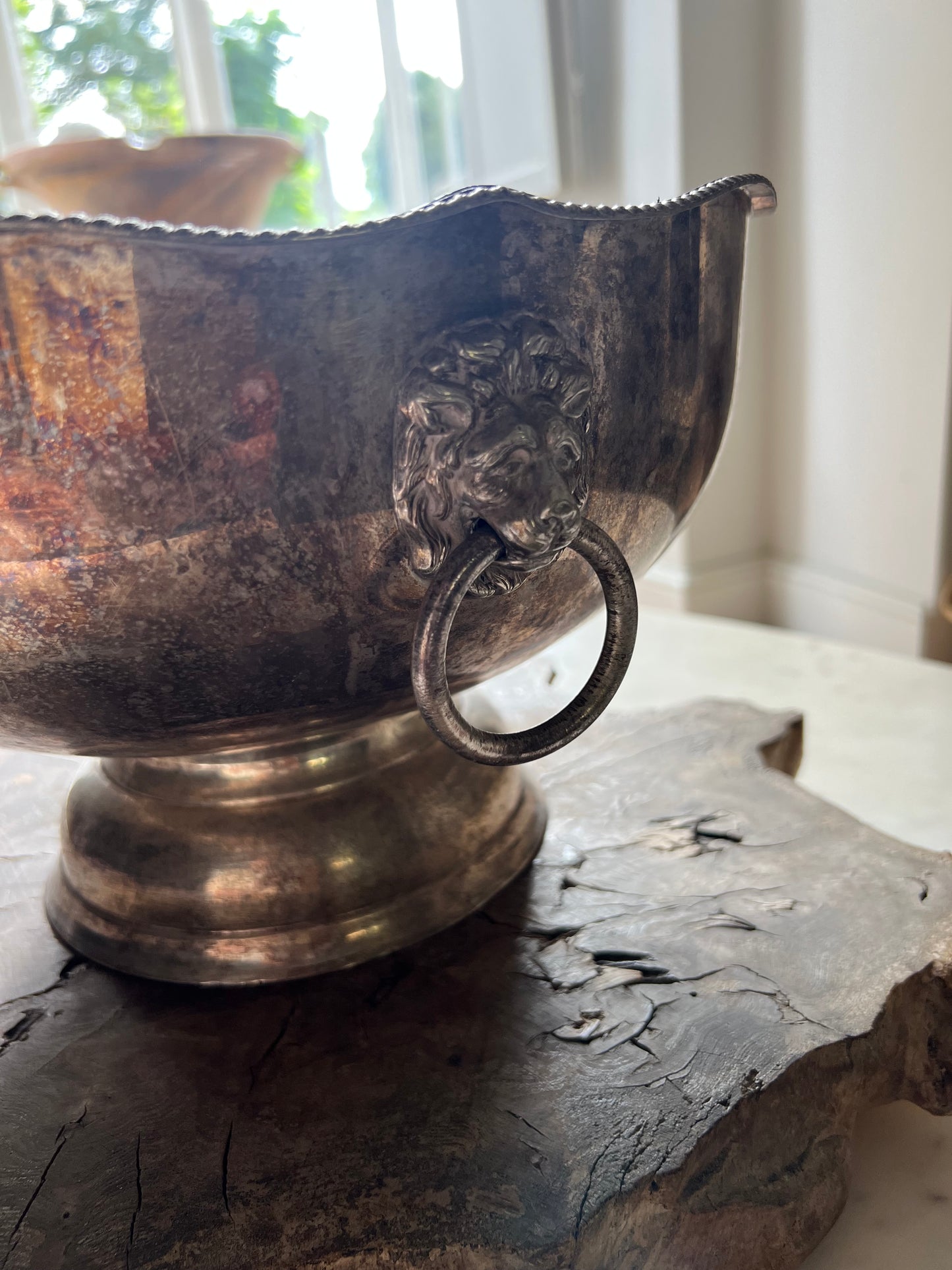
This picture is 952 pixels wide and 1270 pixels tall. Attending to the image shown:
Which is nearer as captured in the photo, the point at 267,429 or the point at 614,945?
the point at 267,429

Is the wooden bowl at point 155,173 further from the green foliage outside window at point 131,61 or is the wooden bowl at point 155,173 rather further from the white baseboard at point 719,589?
the white baseboard at point 719,589

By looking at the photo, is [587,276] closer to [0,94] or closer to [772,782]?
[772,782]

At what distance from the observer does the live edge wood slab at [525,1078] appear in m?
0.31

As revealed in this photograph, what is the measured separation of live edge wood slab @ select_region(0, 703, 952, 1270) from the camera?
0.31 metres

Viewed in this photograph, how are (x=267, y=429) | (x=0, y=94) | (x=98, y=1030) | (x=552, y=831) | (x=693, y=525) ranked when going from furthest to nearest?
(x=0, y=94) → (x=693, y=525) → (x=552, y=831) → (x=98, y=1030) → (x=267, y=429)

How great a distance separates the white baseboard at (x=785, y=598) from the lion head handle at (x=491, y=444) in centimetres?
98

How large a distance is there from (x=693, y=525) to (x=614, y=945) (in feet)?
3.40

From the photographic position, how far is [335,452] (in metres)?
0.28

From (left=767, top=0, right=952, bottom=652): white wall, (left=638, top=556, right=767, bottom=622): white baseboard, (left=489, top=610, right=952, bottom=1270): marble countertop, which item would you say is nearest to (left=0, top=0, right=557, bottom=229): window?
(left=767, top=0, right=952, bottom=652): white wall

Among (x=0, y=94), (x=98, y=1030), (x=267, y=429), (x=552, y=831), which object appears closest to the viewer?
(x=267, y=429)

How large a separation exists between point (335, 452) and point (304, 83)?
2.00 m

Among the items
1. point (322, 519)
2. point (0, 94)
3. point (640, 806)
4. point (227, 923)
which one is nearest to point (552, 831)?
point (640, 806)

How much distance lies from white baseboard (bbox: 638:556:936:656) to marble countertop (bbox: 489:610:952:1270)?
11.0 inches

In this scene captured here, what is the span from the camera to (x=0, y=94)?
1750 mm
